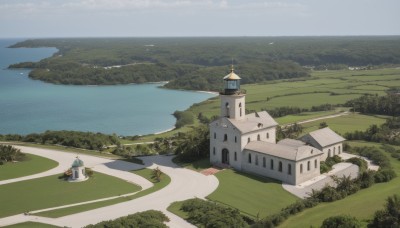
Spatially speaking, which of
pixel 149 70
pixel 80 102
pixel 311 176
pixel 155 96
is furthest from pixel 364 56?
pixel 311 176

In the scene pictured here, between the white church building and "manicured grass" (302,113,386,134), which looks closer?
the white church building

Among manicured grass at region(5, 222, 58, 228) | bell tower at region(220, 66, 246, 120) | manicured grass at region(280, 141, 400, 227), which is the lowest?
manicured grass at region(5, 222, 58, 228)

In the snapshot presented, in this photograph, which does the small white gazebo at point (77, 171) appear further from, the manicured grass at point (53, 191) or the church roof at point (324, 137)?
the church roof at point (324, 137)

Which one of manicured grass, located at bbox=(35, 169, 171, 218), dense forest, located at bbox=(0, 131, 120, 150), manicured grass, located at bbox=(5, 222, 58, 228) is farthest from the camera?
dense forest, located at bbox=(0, 131, 120, 150)

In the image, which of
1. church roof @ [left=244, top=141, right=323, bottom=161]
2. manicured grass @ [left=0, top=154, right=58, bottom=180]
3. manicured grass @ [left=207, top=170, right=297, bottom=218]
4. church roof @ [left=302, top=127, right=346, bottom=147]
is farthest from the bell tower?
manicured grass @ [left=0, top=154, right=58, bottom=180]

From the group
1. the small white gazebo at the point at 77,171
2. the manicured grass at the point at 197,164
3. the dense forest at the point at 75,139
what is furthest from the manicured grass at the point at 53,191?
the dense forest at the point at 75,139

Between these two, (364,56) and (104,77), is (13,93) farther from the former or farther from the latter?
(364,56)

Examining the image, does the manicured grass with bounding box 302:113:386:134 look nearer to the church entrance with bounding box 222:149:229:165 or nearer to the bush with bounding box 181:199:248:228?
the church entrance with bounding box 222:149:229:165

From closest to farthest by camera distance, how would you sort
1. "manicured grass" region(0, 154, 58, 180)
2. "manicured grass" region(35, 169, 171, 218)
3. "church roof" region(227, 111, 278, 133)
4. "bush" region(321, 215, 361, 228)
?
1. "bush" region(321, 215, 361, 228)
2. "manicured grass" region(35, 169, 171, 218)
3. "manicured grass" region(0, 154, 58, 180)
4. "church roof" region(227, 111, 278, 133)
